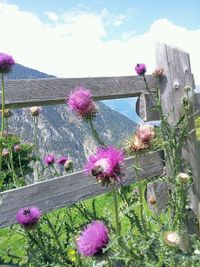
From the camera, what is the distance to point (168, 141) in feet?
10.1

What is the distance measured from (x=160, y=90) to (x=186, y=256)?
1978 mm

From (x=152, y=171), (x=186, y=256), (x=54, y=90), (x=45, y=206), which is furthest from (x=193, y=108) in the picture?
(x=186, y=256)

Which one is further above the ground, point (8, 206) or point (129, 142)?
point (129, 142)

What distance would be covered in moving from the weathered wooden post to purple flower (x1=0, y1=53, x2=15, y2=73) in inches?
48.9

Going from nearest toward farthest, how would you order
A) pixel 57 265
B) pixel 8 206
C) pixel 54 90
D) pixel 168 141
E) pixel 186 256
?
pixel 186 256 < pixel 57 265 < pixel 8 206 < pixel 54 90 < pixel 168 141

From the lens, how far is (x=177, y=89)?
352cm

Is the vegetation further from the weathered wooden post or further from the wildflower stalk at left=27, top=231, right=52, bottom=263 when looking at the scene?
the weathered wooden post

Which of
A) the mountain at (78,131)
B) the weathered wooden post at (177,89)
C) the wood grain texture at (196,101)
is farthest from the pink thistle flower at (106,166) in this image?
the wood grain texture at (196,101)

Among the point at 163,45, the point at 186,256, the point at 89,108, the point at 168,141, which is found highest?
the point at 163,45

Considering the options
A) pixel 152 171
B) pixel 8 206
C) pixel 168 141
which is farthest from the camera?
pixel 152 171

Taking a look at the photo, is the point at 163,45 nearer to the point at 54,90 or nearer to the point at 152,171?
the point at 152,171

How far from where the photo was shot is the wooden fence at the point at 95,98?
2.36 meters

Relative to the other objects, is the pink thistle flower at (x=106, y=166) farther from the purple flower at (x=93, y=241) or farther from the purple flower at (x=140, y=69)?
the purple flower at (x=140, y=69)

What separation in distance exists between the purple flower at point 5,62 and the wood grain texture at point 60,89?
0.09m
